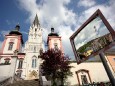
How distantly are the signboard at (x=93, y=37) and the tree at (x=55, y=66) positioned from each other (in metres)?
10.8

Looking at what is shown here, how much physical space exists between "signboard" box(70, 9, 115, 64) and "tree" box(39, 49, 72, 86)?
10.8 metres

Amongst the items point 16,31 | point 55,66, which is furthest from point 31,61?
point 55,66

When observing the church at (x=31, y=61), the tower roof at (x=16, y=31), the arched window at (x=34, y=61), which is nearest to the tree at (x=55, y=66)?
the church at (x=31, y=61)

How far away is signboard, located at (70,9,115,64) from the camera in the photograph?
596 centimetres

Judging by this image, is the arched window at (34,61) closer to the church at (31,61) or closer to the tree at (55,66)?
the church at (31,61)

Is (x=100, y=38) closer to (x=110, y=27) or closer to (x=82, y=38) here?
(x=110, y=27)

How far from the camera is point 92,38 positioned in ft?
23.0

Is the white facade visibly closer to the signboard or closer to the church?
the church

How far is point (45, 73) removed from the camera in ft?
59.5

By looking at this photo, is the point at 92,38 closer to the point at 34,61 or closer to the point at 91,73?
the point at 91,73

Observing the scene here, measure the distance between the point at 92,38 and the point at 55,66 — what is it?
505 inches

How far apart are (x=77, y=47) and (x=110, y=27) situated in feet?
10.2

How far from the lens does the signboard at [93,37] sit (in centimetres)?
→ 596

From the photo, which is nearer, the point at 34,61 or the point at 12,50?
the point at 34,61
